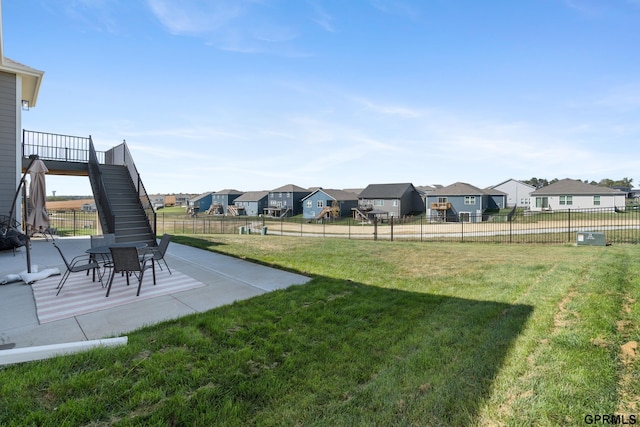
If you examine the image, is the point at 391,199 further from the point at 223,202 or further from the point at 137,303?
the point at 137,303

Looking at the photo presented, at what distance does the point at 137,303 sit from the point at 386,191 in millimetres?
46205

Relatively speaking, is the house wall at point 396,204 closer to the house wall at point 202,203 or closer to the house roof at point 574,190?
the house roof at point 574,190

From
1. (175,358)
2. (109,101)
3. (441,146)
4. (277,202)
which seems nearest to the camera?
(175,358)

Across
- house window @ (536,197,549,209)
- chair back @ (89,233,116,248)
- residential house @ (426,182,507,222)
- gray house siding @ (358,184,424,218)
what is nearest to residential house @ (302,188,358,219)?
gray house siding @ (358,184,424,218)

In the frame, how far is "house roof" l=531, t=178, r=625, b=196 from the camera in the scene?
36.9 metres

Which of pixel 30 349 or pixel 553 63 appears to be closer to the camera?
pixel 30 349

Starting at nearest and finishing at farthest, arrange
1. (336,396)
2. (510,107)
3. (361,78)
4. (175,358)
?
1. (336,396)
2. (175,358)
3. (361,78)
4. (510,107)

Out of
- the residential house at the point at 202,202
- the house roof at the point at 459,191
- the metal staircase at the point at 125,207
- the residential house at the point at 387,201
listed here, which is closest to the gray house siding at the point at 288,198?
the residential house at the point at 387,201

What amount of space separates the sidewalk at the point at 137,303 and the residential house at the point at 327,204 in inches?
1573

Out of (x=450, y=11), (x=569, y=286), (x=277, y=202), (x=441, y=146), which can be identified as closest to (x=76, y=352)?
(x=569, y=286)

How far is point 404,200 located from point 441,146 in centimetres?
1713

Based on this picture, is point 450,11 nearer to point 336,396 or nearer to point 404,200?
point 336,396

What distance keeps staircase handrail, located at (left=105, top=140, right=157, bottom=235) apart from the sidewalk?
2.57 m

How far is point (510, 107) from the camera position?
16812 mm
